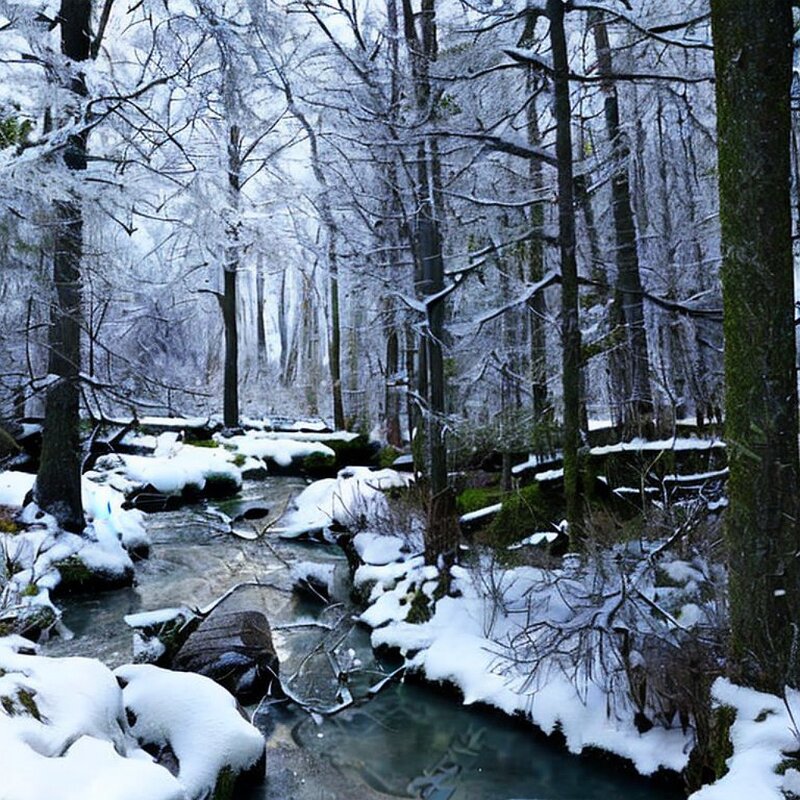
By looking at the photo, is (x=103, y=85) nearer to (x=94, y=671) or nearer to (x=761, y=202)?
(x=94, y=671)

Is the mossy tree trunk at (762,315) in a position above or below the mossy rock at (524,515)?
above

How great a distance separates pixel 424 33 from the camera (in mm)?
7605

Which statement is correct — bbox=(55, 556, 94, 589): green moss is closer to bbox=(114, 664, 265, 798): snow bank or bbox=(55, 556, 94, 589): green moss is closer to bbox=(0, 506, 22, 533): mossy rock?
bbox=(0, 506, 22, 533): mossy rock

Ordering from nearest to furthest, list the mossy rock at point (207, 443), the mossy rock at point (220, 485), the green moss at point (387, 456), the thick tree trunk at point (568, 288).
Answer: the thick tree trunk at point (568, 288), the mossy rock at point (220, 485), the green moss at point (387, 456), the mossy rock at point (207, 443)

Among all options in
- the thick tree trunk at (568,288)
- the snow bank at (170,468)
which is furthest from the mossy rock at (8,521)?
the thick tree trunk at (568,288)

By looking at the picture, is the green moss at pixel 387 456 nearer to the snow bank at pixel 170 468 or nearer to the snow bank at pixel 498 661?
the snow bank at pixel 170 468

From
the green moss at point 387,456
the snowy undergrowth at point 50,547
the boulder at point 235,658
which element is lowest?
the boulder at point 235,658

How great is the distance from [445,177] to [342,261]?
7.99 ft

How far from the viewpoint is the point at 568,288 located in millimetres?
6293

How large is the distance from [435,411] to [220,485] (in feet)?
25.9

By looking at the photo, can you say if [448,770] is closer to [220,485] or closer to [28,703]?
[28,703]

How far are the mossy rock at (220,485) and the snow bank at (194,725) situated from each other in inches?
374

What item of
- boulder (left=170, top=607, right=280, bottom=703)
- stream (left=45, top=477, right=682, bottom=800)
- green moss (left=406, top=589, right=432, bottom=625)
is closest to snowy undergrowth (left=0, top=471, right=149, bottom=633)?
stream (left=45, top=477, right=682, bottom=800)

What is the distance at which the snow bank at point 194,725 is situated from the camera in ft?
13.2
